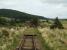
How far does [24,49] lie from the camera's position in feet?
59.1

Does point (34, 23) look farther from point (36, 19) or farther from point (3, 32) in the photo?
point (3, 32)

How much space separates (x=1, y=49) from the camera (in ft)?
53.8

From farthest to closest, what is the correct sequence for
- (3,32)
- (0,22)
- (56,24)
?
(0,22)
(56,24)
(3,32)

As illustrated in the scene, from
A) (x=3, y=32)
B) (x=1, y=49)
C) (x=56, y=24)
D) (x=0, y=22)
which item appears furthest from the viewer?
(x=0, y=22)

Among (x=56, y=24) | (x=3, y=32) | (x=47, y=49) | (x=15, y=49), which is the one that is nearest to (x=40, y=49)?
(x=47, y=49)

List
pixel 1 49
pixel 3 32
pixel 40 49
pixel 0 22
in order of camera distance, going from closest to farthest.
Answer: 1. pixel 1 49
2. pixel 40 49
3. pixel 3 32
4. pixel 0 22

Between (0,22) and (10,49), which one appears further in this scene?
(0,22)

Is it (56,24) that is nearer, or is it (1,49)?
(1,49)

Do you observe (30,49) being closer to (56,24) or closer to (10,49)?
(10,49)

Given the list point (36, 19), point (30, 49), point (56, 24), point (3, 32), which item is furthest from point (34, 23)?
point (30, 49)

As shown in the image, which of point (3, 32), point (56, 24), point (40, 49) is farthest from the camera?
point (56, 24)

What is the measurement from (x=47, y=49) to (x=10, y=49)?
8.46 feet

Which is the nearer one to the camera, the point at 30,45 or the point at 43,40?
the point at 30,45

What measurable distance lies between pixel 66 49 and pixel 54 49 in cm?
163
